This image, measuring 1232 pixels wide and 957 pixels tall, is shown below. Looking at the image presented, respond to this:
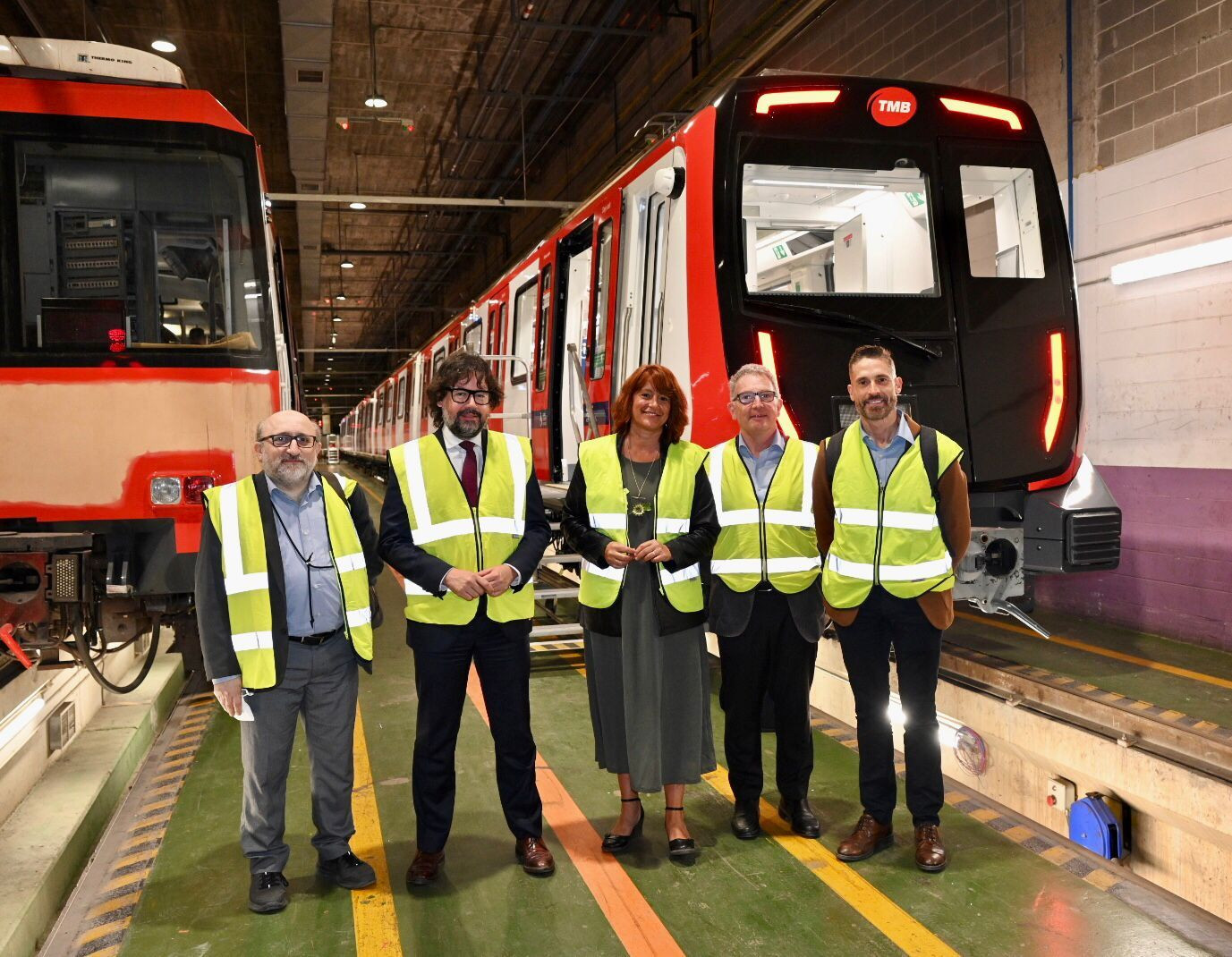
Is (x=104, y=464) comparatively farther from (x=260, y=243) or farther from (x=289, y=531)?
(x=289, y=531)

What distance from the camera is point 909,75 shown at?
862 centimetres

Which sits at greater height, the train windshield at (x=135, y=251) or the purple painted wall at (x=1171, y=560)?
the train windshield at (x=135, y=251)

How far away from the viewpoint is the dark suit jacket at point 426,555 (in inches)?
132

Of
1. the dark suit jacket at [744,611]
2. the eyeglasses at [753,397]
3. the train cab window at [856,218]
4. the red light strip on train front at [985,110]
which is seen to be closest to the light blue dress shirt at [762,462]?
the eyeglasses at [753,397]

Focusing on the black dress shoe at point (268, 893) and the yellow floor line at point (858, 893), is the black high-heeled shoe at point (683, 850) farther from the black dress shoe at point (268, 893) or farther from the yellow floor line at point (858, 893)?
the black dress shoe at point (268, 893)

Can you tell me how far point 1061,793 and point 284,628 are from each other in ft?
11.7

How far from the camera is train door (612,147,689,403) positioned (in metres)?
5.17

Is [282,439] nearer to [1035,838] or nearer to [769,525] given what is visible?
[769,525]

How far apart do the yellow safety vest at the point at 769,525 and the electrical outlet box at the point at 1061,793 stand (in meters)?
1.92

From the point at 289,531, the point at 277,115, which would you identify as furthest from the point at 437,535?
the point at 277,115

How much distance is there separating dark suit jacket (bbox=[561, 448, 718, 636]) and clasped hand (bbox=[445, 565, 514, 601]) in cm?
33

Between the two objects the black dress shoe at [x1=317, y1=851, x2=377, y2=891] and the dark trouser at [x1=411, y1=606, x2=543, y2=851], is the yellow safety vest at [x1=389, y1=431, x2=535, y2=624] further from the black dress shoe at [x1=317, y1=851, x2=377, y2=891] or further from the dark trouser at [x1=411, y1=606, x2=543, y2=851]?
the black dress shoe at [x1=317, y1=851, x2=377, y2=891]

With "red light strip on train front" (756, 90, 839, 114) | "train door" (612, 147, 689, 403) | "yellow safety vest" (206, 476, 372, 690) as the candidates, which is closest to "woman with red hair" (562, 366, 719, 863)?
"yellow safety vest" (206, 476, 372, 690)

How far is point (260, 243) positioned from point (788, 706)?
3389 millimetres
